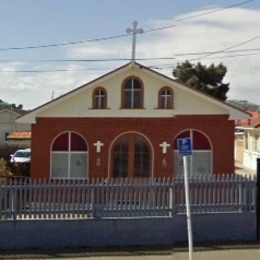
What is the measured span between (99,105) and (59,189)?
602 cm

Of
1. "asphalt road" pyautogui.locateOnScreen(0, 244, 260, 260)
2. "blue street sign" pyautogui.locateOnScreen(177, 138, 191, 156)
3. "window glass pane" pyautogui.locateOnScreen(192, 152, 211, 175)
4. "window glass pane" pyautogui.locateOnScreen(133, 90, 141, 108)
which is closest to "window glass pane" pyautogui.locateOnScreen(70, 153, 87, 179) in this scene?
"window glass pane" pyautogui.locateOnScreen(133, 90, 141, 108)

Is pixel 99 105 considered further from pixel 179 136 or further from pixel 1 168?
pixel 1 168

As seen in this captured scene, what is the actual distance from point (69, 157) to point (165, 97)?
3.86 m

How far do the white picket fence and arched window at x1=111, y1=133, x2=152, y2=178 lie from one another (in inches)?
202

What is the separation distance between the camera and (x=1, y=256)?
9.82m

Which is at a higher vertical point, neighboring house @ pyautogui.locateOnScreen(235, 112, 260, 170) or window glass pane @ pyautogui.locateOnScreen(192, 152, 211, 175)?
neighboring house @ pyautogui.locateOnScreen(235, 112, 260, 170)

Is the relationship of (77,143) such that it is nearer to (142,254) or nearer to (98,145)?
(98,145)

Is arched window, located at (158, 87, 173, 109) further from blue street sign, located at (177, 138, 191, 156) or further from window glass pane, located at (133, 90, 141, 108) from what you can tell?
blue street sign, located at (177, 138, 191, 156)

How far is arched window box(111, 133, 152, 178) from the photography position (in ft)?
53.3

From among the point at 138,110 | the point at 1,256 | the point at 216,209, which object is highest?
the point at 138,110

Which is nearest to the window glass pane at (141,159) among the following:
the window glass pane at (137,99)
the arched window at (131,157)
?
the arched window at (131,157)

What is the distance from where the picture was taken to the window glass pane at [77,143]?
1627cm

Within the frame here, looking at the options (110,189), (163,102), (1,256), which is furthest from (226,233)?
(163,102)

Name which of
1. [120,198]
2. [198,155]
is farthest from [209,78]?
[120,198]
